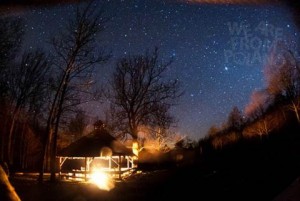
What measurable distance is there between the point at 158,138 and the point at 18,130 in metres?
26.3

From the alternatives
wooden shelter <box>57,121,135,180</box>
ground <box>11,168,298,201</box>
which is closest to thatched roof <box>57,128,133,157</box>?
wooden shelter <box>57,121,135,180</box>

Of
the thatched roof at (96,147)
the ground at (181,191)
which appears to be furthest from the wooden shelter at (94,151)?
the ground at (181,191)

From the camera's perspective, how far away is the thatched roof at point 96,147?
3142 centimetres

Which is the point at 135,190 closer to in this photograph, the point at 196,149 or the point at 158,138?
the point at 158,138

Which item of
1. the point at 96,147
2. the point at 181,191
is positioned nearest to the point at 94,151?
the point at 96,147

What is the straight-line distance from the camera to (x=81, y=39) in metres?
27.8

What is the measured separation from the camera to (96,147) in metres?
32.0

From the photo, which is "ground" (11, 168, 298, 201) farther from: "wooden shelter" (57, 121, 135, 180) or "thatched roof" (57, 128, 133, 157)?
"thatched roof" (57, 128, 133, 157)

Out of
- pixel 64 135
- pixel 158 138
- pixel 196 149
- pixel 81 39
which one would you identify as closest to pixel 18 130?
pixel 64 135

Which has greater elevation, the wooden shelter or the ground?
the wooden shelter

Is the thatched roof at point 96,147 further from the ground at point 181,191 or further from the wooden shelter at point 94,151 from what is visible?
the ground at point 181,191

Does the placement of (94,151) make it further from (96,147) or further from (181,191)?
(181,191)

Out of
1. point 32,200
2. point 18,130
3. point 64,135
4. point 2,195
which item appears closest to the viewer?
point 2,195

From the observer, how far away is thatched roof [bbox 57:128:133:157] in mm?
31422
